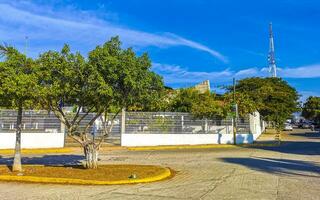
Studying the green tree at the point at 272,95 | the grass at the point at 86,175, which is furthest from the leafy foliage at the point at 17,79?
the green tree at the point at 272,95

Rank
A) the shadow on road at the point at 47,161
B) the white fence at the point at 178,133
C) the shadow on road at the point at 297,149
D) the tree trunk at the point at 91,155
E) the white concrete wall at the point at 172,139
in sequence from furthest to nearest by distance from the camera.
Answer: the white fence at the point at 178,133 → the white concrete wall at the point at 172,139 → the shadow on road at the point at 297,149 → the shadow on road at the point at 47,161 → the tree trunk at the point at 91,155

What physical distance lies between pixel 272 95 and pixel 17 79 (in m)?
45.7

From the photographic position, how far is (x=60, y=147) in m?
25.3

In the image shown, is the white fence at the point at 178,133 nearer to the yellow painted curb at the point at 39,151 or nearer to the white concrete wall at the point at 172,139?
the white concrete wall at the point at 172,139

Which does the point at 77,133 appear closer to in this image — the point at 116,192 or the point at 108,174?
the point at 108,174

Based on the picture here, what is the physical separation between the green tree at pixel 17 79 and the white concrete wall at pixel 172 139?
14302 mm

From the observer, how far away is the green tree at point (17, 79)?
11859mm

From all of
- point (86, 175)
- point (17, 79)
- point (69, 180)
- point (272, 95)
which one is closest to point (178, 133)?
point (86, 175)

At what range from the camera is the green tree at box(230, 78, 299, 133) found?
157 ft

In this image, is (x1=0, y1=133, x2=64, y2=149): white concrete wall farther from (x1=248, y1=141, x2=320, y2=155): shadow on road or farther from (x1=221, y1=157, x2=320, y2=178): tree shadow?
(x1=248, y1=141, x2=320, y2=155): shadow on road

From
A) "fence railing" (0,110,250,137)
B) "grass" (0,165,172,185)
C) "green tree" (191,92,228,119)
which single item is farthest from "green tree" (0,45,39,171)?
"green tree" (191,92,228,119)

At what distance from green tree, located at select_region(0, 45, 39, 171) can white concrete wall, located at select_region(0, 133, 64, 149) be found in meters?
12.5

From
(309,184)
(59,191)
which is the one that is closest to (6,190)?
(59,191)

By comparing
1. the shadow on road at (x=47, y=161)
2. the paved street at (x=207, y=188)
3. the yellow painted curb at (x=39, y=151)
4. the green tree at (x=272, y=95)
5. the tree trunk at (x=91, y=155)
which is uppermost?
the green tree at (x=272, y=95)
